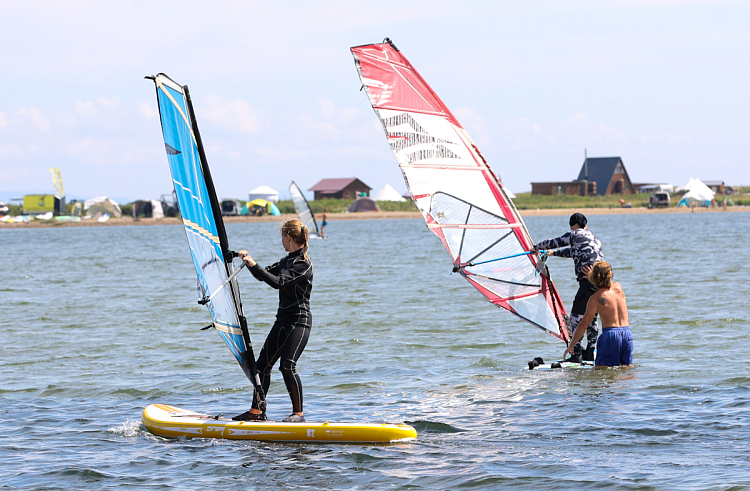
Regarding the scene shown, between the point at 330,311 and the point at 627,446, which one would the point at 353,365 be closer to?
the point at 627,446

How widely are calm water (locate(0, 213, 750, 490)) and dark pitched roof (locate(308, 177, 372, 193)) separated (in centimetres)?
8394

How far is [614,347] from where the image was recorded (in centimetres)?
820

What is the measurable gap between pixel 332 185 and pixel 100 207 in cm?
2982

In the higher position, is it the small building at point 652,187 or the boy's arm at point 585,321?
the small building at point 652,187

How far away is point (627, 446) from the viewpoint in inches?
245

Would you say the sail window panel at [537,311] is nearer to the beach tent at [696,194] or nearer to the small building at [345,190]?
the beach tent at [696,194]

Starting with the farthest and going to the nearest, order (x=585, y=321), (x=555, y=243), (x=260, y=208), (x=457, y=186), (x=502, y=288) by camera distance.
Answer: (x=260, y=208) < (x=502, y=288) < (x=457, y=186) < (x=555, y=243) < (x=585, y=321)

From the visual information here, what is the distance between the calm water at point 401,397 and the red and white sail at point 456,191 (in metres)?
0.96

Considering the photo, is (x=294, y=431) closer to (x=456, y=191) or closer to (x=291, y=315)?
(x=291, y=315)

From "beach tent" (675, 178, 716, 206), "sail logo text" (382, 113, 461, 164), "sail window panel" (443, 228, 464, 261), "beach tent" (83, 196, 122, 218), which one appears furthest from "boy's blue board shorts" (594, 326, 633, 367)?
"beach tent" (675, 178, 716, 206)

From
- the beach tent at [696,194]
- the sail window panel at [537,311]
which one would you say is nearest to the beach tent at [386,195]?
the beach tent at [696,194]

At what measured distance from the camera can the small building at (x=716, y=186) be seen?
98.4 metres

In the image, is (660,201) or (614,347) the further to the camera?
(660,201)

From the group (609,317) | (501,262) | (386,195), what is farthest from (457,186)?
(386,195)
